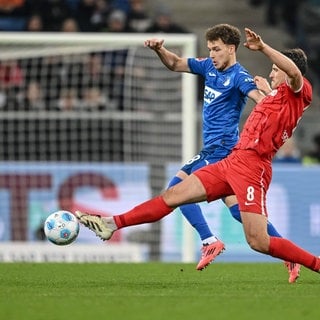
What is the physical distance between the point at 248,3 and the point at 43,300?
16134 mm

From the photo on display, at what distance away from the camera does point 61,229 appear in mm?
9367

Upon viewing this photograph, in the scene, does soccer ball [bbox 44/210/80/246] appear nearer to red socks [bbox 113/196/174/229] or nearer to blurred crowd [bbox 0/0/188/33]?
red socks [bbox 113/196/174/229]

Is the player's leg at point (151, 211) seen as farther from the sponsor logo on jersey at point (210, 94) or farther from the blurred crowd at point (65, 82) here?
the blurred crowd at point (65, 82)

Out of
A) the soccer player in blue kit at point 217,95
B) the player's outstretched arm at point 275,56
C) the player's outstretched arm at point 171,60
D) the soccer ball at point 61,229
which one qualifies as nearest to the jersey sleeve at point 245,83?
the soccer player in blue kit at point 217,95

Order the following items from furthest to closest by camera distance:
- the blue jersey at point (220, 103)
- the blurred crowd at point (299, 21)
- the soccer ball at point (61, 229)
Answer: the blurred crowd at point (299, 21) < the blue jersey at point (220, 103) < the soccer ball at point (61, 229)

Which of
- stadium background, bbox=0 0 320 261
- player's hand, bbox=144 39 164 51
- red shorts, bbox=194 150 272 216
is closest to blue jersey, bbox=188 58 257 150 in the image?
player's hand, bbox=144 39 164 51

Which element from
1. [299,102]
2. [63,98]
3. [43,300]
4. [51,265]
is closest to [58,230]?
[43,300]

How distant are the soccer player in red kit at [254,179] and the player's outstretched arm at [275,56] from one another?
0.17 meters

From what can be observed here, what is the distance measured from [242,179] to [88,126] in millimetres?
7625

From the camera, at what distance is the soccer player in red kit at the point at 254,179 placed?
9047mm

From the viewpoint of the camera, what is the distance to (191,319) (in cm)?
713

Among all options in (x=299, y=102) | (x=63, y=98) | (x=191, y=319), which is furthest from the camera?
(x=63, y=98)

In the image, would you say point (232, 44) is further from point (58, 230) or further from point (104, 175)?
point (104, 175)

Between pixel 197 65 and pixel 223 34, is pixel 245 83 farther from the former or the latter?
pixel 197 65
